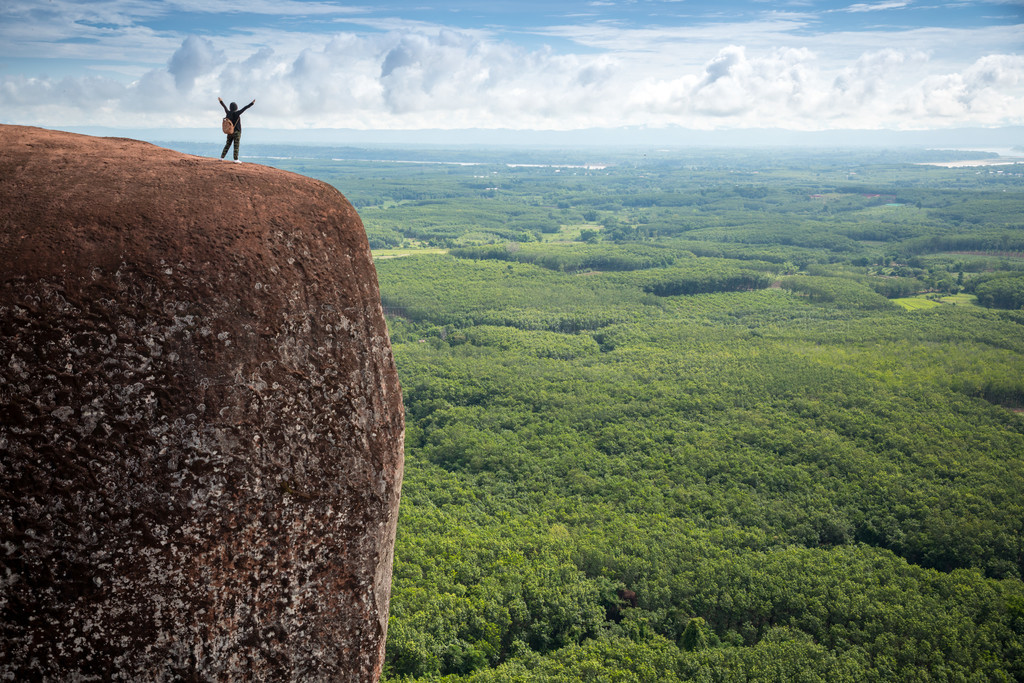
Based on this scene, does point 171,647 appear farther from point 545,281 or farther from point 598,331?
point 545,281

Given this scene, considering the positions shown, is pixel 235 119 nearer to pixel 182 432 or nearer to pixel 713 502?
pixel 182 432

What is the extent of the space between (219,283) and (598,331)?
137m

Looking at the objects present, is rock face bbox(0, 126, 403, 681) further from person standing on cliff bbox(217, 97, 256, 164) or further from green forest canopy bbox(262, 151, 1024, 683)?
green forest canopy bbox(262, 151, 1024, 683)

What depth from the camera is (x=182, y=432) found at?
35.3ft

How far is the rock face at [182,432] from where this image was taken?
10.3 metres

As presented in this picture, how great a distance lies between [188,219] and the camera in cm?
1163

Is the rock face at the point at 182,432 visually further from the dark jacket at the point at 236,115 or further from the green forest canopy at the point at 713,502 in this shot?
the green forest canopy at the point at 713,502

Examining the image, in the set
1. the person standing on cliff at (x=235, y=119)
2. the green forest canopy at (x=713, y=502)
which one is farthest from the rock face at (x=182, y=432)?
the green forest canopy at (x=713, y=502)

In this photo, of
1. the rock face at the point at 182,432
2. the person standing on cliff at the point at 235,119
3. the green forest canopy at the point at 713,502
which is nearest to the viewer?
the rock face at the point at 182,432

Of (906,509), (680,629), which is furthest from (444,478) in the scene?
(906,509)

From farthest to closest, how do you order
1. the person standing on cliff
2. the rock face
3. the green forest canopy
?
the green forest canopy
the person standing on cliff
the rock face

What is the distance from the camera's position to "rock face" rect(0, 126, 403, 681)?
10.3 metres

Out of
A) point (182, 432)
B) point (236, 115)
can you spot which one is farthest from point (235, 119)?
point (182, 432)

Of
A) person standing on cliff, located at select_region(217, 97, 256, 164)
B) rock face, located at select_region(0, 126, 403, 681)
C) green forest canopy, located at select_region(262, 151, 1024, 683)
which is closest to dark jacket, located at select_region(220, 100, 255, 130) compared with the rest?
person standing on cliff, located at select_region(217, 97, 256, 164)
